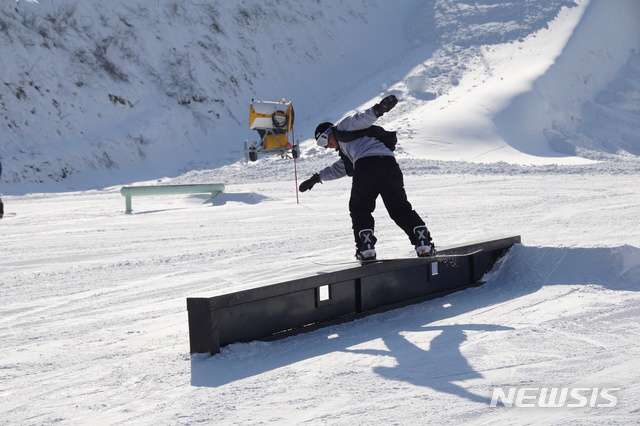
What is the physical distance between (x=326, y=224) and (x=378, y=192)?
580 cm

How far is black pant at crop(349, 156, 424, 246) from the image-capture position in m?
6.06

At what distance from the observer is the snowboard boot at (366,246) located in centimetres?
598

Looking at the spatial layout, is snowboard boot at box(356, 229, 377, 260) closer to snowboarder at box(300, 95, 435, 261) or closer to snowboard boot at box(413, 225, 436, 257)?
snowboarder at box(300, 95, 435, 261)

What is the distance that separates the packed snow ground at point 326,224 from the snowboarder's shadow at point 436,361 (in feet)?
0.07

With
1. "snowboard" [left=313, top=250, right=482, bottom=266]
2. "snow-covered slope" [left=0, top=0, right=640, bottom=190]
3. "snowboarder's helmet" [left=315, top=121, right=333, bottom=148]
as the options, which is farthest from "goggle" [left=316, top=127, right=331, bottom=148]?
"snow-covered slope" [left=0, top=0, right=640, bottom=190]

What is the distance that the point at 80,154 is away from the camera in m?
24.7

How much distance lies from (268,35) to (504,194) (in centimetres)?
2115

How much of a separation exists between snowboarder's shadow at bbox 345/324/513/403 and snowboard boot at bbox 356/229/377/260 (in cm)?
91

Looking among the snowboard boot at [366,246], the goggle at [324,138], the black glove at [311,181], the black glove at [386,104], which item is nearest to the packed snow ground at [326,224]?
the snowboard boot at [366,246]

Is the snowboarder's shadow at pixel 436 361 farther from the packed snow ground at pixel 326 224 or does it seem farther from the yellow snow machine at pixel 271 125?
the yellow snow machine at pixel 271 125

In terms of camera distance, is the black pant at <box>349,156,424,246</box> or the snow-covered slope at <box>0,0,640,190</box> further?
the snow-covered slope at <box>0,0,640,190</box>

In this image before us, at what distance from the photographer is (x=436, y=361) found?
14.3 feet

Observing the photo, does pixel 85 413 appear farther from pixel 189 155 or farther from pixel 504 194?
pixel 189 155

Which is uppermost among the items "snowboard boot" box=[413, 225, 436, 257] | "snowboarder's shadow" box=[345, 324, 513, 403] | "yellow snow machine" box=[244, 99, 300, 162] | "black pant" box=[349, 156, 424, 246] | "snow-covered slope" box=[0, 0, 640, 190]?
"snow-covered slope" box=[0, 0, 640, 190]
